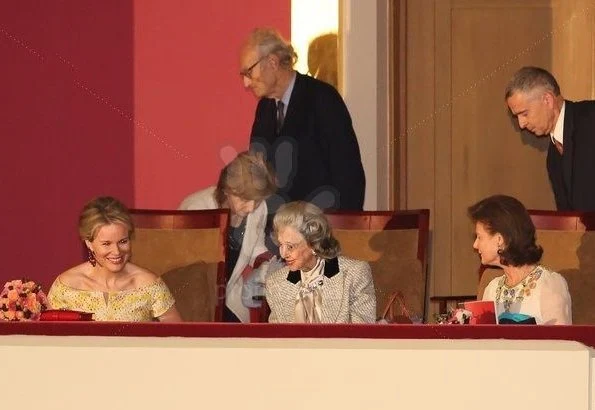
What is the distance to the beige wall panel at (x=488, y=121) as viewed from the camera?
7047mm

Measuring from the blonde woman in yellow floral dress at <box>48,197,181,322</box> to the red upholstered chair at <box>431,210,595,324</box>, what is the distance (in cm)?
103

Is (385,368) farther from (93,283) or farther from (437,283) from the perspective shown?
(437,283)

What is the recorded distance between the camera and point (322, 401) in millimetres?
2062

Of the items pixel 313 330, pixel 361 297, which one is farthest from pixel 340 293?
pixel 313 330

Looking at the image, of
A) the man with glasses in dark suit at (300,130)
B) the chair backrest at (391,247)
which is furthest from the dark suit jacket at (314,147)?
the chair backrest at (391,247)

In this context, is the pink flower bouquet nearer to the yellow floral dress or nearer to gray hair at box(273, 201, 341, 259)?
the yellow floral dress

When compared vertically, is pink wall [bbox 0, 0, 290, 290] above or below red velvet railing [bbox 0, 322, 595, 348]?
above

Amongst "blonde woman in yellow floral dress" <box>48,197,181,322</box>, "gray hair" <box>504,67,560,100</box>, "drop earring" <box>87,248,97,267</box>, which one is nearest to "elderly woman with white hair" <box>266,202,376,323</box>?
"blonde woman in yellow floral dress" <box>48,197,181,322</box>

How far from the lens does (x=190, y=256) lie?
15.8 feet

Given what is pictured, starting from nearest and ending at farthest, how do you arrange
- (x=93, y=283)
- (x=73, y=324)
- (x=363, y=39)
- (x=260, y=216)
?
(x=73, y=324), (x=93, y=283), (x=260, y=216), (x=363, y=39)

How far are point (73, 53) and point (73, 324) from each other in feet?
14.6

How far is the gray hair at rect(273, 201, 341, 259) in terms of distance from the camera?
4.48 metres

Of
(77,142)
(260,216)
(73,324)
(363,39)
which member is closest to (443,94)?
(363,39)

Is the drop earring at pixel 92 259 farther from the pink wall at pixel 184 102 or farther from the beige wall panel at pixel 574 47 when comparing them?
the beige wall panel at pixel 574 47
